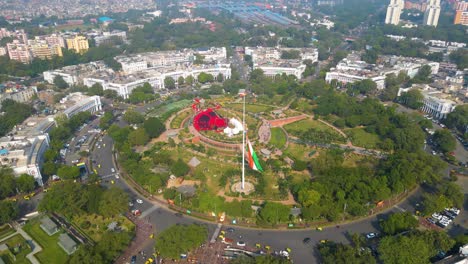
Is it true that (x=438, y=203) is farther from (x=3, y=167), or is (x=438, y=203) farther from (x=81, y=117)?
(x=81, y=117)

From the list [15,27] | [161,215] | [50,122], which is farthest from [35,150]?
[15,27]

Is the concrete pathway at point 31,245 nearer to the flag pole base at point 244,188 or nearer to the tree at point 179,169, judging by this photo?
the tree at point 179,169

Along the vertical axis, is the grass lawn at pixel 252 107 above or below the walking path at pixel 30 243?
above

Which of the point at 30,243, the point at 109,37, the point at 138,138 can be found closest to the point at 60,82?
the point at 138,138

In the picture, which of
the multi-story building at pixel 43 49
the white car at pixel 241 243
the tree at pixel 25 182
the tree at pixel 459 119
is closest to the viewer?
the white car at pixel 241 243

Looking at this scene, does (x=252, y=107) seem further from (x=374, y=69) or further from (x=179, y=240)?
(x=179, y=240)

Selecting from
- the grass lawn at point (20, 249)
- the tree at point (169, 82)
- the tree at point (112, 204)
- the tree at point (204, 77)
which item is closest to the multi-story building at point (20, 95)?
the tree at point (169, 82)

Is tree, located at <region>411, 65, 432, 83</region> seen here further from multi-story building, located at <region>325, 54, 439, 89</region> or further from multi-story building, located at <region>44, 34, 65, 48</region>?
multi-story building, located at <region>44, 34, 65, 48</region>
